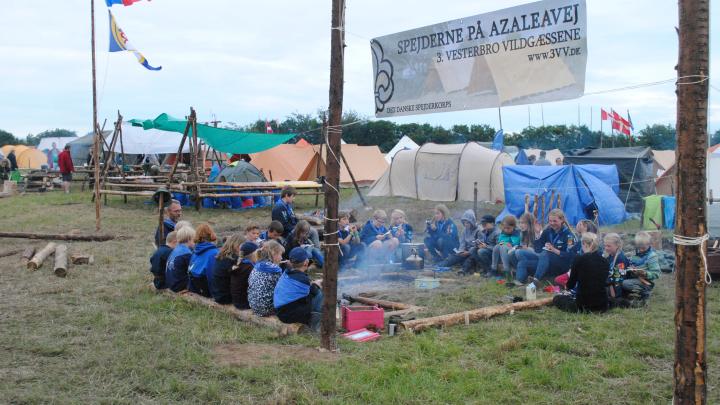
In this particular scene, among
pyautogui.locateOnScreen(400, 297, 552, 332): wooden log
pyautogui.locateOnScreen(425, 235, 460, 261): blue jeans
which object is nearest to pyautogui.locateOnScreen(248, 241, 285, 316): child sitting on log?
pyautogui.locateOnScreen(400, 297, 552, 332): wooden log

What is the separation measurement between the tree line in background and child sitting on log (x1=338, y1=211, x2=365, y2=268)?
19.3 metres

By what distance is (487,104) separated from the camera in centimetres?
534

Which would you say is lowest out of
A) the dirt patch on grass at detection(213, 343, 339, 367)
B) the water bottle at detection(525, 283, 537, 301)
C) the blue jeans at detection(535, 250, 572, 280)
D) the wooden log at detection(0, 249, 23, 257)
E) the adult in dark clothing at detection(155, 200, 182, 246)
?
the dirt patch on grass at detection(213, 343, 339, 367)

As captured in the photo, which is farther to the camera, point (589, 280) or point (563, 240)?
point (563, 240)

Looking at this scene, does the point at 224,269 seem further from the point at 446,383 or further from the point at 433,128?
the point at 433,128

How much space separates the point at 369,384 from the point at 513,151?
71.5 ft

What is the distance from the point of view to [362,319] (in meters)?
6.16

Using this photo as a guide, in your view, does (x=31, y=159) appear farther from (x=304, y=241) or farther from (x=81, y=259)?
(x=304, y=241)

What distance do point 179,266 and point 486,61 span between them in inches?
166

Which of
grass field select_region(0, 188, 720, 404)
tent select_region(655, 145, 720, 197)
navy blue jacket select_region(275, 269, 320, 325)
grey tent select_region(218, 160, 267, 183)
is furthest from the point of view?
grey tent select_region(218, 160, 267, 183)

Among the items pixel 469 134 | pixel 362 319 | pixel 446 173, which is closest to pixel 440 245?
pixel 362 319

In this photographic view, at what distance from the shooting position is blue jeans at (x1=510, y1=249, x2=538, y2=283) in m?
8.30

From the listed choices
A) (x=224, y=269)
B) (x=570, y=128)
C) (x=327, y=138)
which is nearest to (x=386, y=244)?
(x=224, y=269)

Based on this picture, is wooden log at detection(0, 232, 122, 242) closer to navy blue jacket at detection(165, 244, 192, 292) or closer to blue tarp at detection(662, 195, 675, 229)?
navy blue jacket at detection(165, 244, 192, 292)
